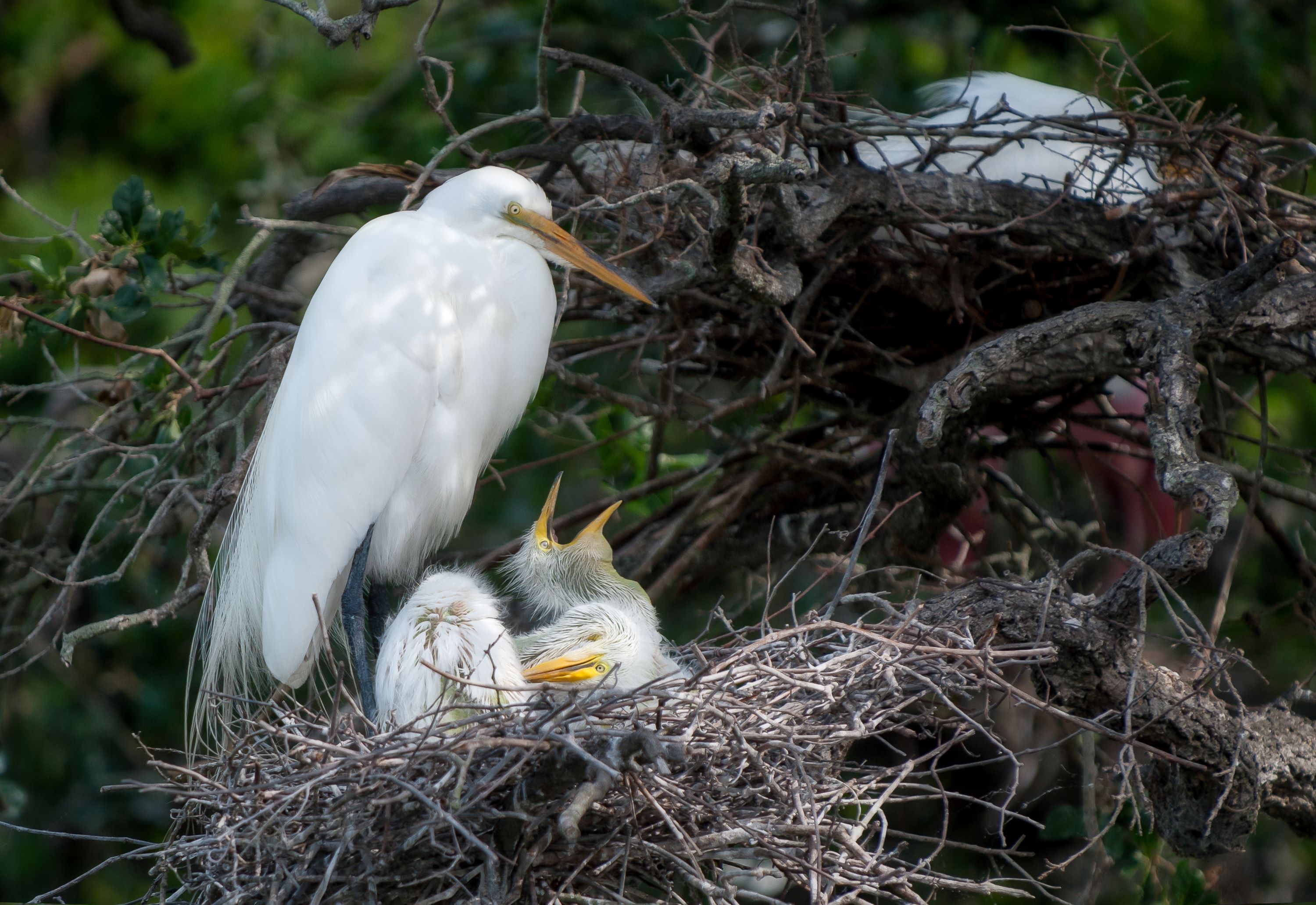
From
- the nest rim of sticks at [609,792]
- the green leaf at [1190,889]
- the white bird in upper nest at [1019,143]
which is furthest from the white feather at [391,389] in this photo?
the green leaf at [1190,889]

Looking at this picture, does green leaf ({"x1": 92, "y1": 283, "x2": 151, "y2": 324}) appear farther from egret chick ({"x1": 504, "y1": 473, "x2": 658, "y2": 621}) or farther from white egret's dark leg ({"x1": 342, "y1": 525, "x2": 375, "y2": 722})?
egret chick ({"x1": 504, "y1": 473, "x2": 658, "y2": 621})

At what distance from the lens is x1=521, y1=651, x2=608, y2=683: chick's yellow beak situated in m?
1.66

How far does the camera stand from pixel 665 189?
1.72 meters

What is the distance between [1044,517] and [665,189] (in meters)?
1.13

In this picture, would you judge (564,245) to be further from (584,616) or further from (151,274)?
(151,274)

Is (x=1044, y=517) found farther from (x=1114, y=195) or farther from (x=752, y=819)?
(x=752, y=819)

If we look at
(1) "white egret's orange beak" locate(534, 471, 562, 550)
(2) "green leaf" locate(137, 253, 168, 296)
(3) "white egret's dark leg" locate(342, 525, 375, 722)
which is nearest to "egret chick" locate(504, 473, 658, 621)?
(1) "white egret's orange beak" locate(534, 471, 562, 550)

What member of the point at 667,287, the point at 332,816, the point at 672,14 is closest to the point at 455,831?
the point at 332,816

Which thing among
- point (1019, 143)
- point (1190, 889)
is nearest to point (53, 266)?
point (1019, 143)

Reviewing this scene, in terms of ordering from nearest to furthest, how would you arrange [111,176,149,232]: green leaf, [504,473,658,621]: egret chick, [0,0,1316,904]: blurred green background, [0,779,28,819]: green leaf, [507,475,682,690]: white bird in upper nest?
[507,475,682,690]: white bird in upper nest, [504,473,658,621]: egret chick, [111,176,149,232]: green leaf, [0,779,28,819]: green leaf, [0,0,1316,904]: blurred green background

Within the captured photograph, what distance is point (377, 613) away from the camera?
2.17m

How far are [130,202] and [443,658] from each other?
1.06m

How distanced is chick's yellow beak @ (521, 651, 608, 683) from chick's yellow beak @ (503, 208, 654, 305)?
1.88 ft

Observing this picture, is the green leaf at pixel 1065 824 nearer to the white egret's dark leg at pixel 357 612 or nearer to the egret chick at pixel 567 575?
the egret chick at pixel 567 575
